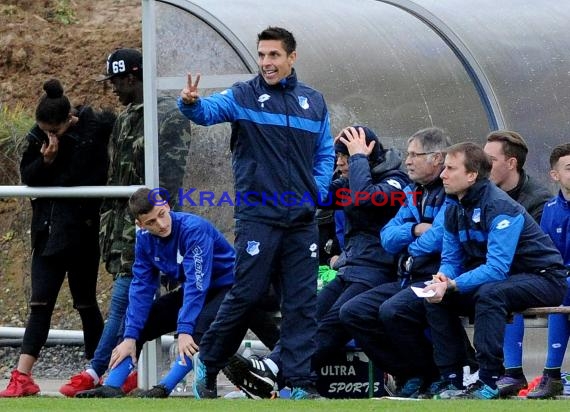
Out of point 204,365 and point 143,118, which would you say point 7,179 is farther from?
point 204,365

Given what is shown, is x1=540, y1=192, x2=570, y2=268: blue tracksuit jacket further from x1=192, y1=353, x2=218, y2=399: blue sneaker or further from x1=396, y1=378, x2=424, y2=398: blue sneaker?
x1=192, y1=353, x2=218, y2=399: blue sneaker

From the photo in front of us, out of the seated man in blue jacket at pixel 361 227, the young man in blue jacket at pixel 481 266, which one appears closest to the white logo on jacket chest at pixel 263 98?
the seated man in blue jacket at pixel 361 227

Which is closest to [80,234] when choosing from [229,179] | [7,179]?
[229,179]

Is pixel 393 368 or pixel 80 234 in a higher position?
pixel 80 234

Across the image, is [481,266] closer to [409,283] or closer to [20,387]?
[409,283]

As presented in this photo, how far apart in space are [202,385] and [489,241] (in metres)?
1.93

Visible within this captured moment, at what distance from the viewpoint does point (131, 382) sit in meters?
9.70

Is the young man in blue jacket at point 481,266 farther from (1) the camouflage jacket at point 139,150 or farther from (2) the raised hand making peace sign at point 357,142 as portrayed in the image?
(1) the camouflage jacket at point 139,150

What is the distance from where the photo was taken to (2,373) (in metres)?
12.5

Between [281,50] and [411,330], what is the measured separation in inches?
72.5

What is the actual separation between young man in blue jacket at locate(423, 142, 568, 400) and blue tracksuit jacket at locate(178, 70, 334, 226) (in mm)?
851

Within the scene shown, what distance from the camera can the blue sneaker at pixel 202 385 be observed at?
8.70m

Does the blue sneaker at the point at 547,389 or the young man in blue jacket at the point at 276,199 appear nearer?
the young man in blue jacket at the point at 276,199

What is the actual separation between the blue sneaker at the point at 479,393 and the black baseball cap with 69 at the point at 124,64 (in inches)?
127
